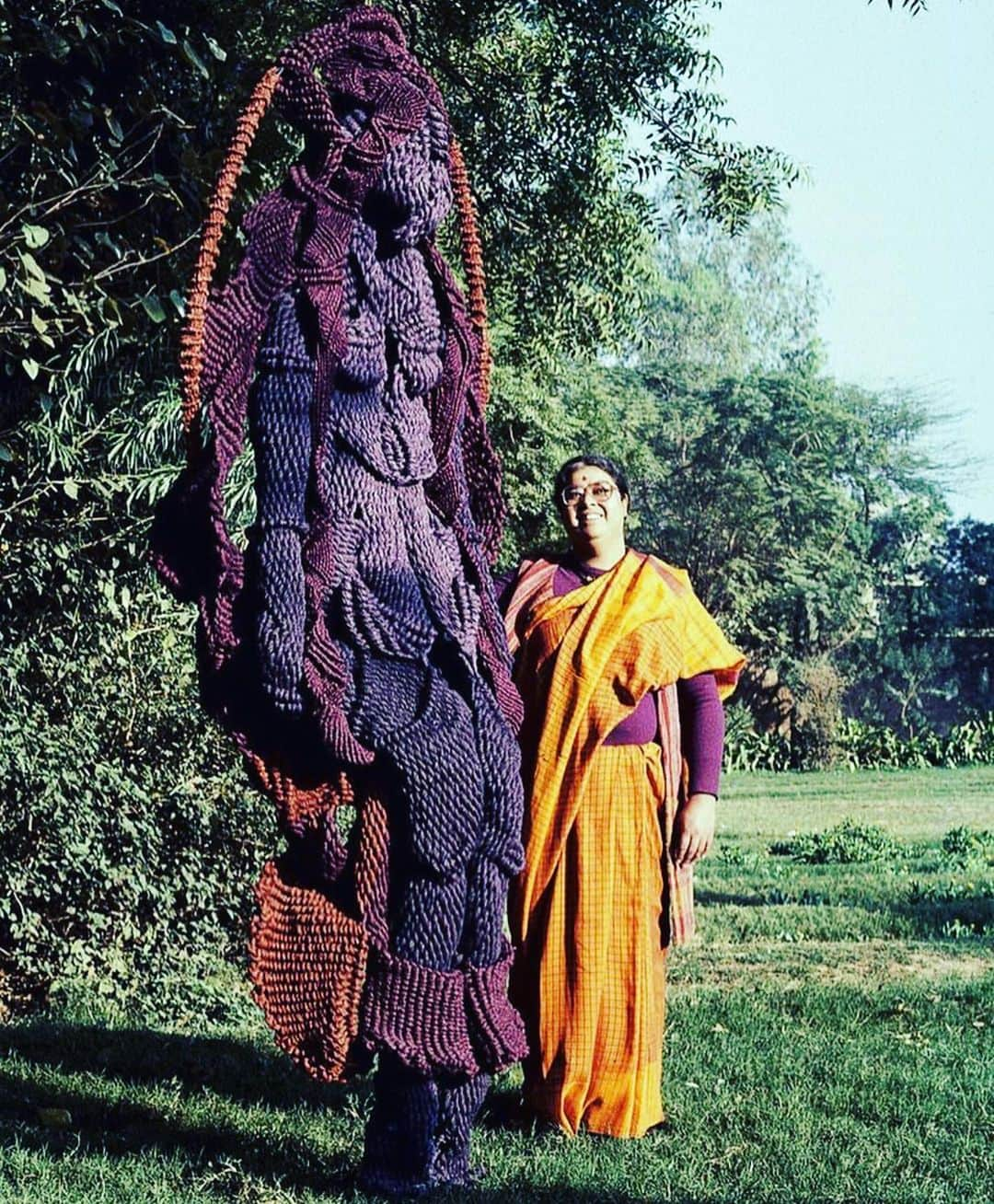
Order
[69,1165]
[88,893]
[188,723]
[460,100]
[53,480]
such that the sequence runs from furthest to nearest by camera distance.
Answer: [460,100] < [188,723] < [88,893] < [53,480] < [69,1165]

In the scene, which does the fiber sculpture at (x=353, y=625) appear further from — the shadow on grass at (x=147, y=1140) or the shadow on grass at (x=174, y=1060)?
the shadow on grass at (x=174, y=1060)

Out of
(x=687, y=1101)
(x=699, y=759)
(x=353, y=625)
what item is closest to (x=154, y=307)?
(x=353, y=625)

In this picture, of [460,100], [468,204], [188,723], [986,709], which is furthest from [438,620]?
[986,709]

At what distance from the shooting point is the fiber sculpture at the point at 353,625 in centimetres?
352

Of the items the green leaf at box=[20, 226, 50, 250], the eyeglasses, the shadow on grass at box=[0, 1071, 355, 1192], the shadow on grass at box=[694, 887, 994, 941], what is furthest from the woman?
the shadow on grass at box=[694, 887, 994, 941]

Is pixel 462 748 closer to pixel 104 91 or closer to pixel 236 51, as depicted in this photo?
pixel 104 91

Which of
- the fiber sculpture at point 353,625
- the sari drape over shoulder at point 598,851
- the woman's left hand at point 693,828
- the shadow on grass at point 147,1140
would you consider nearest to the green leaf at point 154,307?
the fiber sculpture at point 353,625

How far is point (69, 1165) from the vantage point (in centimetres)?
411

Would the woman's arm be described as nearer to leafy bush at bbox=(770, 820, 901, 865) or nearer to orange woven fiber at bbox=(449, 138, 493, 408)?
orange woven fiber at bbox=(449, 138, 493, 408)

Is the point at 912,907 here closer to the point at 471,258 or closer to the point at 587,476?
the point at 587,476

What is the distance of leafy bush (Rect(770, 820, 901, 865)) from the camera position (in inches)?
486

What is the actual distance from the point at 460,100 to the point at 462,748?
5.89 metres

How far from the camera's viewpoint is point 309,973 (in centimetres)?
356

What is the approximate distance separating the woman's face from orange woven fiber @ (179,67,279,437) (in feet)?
4.83
